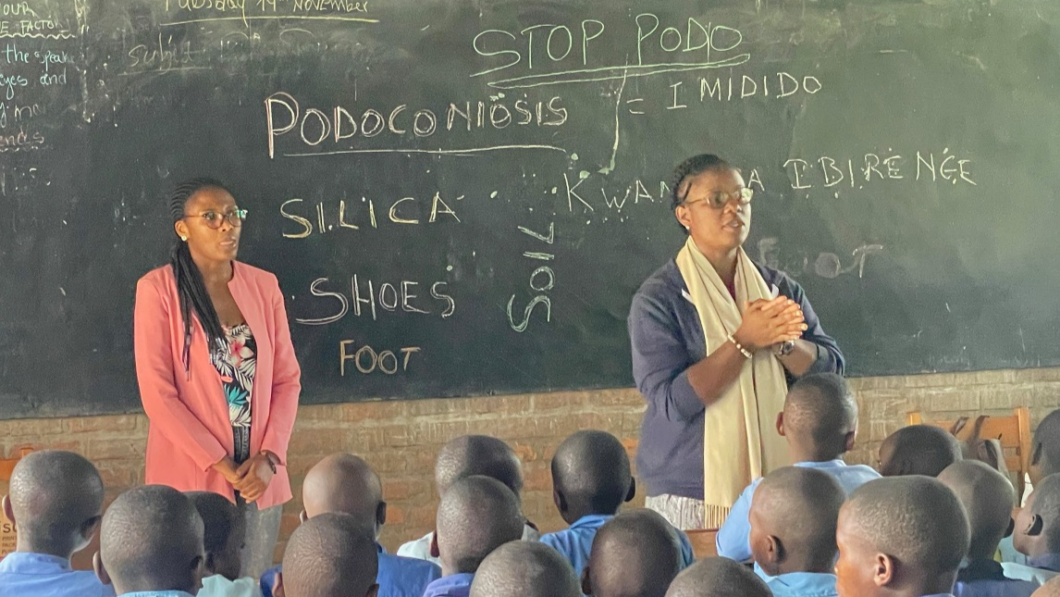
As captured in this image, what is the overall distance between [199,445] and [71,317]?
1142 millimetres

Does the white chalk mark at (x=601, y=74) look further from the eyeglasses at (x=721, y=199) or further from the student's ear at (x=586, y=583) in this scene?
the student's ear at (x=586, y=583)

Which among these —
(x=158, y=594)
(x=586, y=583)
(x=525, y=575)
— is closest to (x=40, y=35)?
(x=158, y=594)

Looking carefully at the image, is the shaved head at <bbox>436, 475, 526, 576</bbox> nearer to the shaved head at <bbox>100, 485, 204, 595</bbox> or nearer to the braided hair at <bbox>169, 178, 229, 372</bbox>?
the shaved head at <bbox>100, 485, 204, 595</bbox>

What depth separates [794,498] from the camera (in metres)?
2.45

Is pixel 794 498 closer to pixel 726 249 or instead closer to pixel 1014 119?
pixel 726 249

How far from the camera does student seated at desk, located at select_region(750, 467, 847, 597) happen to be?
2.43 meters

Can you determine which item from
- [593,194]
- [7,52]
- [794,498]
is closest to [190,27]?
[7,52]

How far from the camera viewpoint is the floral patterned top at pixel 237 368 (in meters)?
4.00

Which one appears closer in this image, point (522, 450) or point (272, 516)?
point (272, 516)

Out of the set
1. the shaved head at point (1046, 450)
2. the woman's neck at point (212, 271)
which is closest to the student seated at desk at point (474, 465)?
the woman's neck at point (212, 271)

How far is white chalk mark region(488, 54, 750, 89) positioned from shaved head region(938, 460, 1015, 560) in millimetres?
2790

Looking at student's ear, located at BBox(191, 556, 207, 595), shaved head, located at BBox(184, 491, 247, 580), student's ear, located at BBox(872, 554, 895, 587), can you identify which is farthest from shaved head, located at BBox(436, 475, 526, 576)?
student's ear, located at BBox(872, 554, 895, 587)

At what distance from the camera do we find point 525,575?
80.2 inches

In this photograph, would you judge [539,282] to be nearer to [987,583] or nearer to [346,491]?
[346,491]
